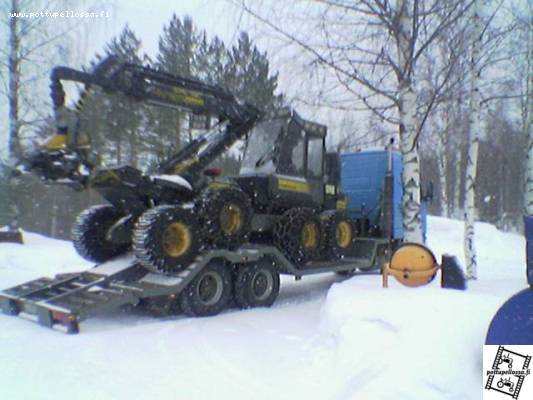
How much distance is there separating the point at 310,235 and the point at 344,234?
3.85 feet

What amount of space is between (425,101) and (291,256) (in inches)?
151

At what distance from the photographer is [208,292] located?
7762 millimetres

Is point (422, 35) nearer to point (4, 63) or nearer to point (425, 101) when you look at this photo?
point (425, 101)

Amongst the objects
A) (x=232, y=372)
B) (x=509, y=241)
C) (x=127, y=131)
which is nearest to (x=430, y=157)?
(x=509, y=241)

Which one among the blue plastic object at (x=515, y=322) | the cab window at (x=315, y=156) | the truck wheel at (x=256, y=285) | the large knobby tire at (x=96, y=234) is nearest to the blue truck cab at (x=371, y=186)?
the cab window at (x=315, y=156)

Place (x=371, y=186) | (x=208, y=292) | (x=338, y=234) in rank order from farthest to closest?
(x=371, y=186)
(x=338, y=234)
(x=208, y=292)

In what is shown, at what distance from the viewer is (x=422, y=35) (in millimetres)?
8703

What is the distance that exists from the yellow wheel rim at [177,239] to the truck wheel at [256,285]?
1146mm

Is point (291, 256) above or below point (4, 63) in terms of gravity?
below

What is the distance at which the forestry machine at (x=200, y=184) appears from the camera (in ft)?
22.9

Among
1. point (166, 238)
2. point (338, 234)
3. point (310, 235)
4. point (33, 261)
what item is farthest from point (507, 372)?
point (33, 261)

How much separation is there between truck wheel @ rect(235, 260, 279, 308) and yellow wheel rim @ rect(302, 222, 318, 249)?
3.19 ft

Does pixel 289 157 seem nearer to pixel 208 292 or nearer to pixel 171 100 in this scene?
pixel 171 100

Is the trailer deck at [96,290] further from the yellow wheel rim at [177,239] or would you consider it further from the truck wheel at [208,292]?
the yellow wheel rim at [177,239]
